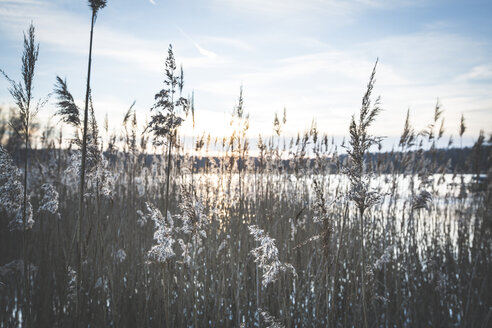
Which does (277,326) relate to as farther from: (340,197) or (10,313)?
(10,313)

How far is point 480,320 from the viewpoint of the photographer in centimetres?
325

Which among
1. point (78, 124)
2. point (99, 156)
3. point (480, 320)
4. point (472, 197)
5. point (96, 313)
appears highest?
point (78, 124)

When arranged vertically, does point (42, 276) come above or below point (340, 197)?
below

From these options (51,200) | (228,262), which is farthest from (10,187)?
(228,262)

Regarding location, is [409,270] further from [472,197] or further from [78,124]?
[78,124]

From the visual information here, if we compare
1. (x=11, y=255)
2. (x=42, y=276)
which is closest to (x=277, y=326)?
(x=42, y=276)

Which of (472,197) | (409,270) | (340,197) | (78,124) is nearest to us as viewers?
(340,197)

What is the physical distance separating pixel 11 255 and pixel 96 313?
317cm

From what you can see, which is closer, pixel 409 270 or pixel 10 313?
pixel 10 313

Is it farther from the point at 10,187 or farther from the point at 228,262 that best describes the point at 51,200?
the point at 228,262

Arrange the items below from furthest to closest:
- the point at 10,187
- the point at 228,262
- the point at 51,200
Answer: the point at 228,262, the point at 51,200, the point at 10,187

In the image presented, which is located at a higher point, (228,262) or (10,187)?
(10,187)

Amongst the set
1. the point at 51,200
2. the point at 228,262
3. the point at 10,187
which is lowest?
the point at 228,262

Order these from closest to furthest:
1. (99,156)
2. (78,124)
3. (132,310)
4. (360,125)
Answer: (360,125) → (78,124) → (99,156) → (132,310)
